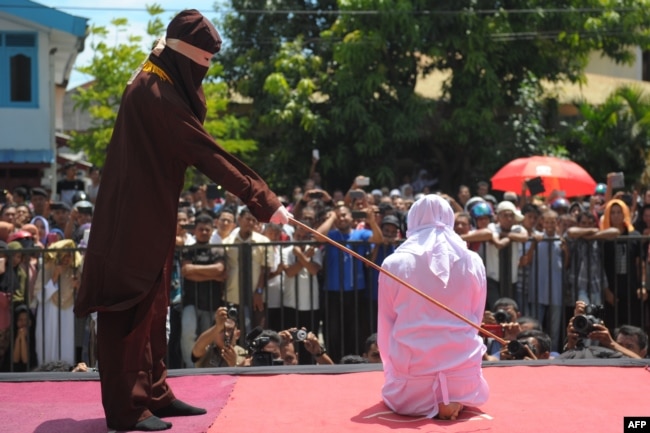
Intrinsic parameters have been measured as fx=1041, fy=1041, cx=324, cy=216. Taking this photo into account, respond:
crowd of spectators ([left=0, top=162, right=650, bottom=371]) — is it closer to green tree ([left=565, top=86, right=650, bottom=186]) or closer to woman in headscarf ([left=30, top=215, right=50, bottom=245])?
woman in headscarf ([left=30, top=215, right=50, bottom=245])

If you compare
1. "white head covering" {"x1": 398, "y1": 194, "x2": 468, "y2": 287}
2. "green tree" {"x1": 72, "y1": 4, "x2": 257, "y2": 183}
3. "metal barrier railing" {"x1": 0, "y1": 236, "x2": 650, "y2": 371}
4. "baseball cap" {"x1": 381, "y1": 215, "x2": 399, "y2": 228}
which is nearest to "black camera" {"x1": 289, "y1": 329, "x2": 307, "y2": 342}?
"metal barrier railing" {"x1": 0, "y1": 236, "x2": 650, "y2": 371}

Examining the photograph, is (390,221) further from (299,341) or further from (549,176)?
(549,176)

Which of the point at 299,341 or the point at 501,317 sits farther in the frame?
the point at 501,317

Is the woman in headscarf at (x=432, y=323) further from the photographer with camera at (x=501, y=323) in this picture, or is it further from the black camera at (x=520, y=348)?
the photographer with camera at (x=501, y=323)

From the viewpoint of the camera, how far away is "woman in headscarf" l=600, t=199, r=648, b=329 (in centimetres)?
877

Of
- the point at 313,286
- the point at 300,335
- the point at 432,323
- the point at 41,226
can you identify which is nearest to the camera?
the point at 432,323

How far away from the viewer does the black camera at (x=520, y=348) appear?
6.06m

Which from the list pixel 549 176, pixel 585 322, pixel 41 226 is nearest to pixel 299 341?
pixel 585 322

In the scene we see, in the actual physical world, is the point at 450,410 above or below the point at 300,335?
below

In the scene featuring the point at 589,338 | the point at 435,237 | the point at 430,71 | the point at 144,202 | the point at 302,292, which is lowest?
the point at 589,338

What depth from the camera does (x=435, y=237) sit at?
5512 millimetres

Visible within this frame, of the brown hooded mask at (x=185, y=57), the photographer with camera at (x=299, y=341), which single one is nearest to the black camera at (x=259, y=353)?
the photographer with camera at (x=299, y=341)

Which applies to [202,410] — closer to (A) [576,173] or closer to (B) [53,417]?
(B) [53,417]

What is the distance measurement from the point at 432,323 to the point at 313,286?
355cm
